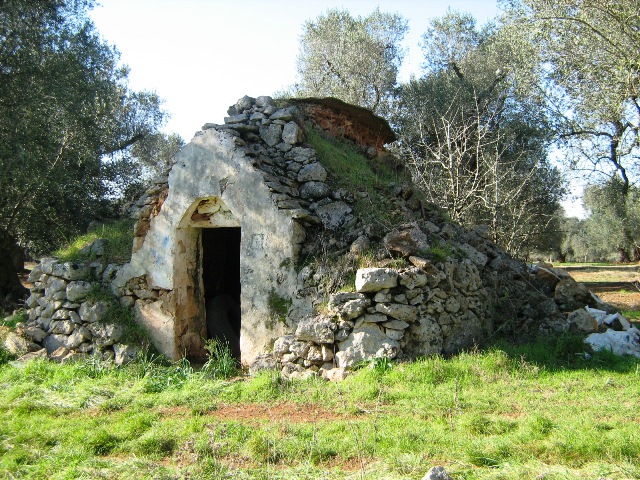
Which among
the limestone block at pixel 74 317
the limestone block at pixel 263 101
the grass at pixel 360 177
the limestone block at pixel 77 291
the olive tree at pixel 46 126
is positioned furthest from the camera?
the olive tree at pixel 46 126

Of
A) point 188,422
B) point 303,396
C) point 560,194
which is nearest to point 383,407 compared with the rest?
point 303,396

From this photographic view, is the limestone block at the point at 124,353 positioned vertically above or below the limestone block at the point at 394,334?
below

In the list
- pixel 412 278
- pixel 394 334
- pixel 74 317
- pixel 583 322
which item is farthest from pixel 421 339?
pixel 74 317

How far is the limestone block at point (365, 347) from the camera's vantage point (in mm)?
6516

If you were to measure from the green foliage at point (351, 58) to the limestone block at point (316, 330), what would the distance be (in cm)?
1469

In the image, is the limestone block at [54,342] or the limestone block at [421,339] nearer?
the limestone block at [421,339]

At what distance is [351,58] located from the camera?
2078cm

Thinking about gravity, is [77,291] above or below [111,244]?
below

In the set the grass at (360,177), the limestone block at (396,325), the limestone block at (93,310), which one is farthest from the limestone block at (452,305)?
the limestone block at (93,310)

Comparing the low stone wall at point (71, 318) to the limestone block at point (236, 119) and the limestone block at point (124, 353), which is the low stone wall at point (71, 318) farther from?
the limestone block at point (236, 119)

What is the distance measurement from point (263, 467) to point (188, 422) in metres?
1.37

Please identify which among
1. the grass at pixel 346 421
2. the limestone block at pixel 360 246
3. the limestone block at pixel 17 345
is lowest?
the grass at pixel 346 421

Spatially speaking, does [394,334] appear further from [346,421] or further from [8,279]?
[8,279]

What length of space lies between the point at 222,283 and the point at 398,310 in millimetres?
4738
